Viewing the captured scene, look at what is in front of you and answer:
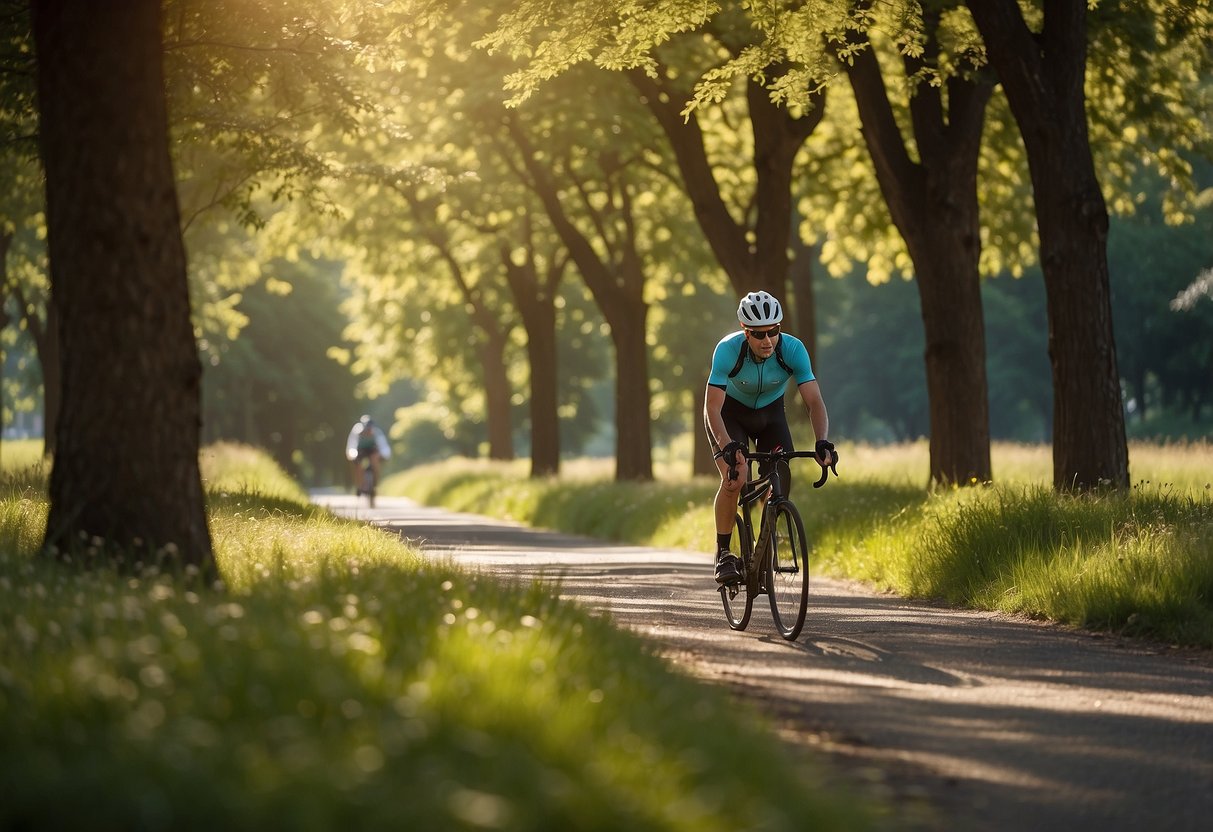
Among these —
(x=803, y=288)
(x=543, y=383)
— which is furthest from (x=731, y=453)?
(x=543, y=383)

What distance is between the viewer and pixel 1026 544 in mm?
12492

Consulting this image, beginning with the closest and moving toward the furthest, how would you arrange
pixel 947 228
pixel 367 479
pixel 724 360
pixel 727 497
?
pixel 724 360 → pixel 727 497 → pixel 947 228 → pixel 367 479

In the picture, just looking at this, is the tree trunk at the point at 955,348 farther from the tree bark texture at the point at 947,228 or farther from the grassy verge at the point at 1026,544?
the grassy verge at the point at 1026,544

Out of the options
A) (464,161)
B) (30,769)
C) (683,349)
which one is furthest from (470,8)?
(683,349)

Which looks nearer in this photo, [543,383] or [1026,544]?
[1026,544]

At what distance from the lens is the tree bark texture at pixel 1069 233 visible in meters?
14.2

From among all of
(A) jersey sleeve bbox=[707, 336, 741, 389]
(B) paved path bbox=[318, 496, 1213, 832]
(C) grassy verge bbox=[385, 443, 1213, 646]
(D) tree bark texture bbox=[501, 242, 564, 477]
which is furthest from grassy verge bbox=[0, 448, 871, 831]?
(D) tree bark texture bbox=[501, 242, 564, 477]

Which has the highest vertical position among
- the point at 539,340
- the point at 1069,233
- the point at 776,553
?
the point at 539,340

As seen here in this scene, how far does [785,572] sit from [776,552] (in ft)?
0.47

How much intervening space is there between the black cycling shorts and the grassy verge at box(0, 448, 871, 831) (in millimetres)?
3286

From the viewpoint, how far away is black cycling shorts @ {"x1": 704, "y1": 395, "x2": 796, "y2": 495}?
10.8 m

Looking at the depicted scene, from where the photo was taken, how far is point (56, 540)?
29.0 feet

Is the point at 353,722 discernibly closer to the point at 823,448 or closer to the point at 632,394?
the point at 823,448

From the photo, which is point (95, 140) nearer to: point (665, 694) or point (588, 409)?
point (665, 694)
